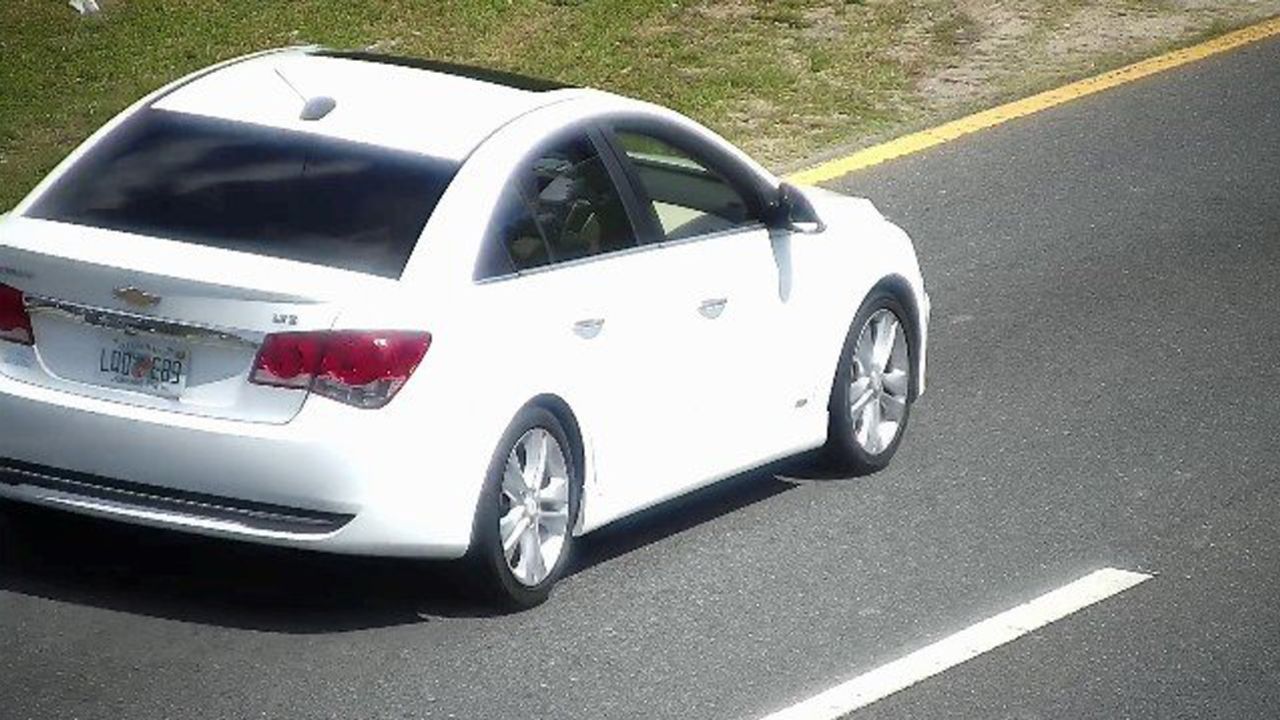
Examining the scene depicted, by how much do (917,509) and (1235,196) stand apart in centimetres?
578

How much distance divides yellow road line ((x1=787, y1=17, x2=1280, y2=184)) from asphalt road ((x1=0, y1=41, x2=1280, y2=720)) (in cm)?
189

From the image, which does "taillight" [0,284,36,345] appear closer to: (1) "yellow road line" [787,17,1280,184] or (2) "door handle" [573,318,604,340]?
(2) "door handle" [573,318,604,340]

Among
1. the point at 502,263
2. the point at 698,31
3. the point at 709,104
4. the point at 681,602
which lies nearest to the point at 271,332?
the point at 502,263

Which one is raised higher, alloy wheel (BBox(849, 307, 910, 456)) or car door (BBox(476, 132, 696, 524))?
car door (BBox(476, 132, 696, 524))

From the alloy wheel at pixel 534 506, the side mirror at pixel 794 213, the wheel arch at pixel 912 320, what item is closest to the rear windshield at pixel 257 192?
the alloy wheel at pixel 534 506

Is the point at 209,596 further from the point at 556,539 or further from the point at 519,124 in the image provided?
the point at 519,124

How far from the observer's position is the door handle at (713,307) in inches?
421

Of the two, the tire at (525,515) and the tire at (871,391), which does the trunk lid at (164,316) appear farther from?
the tire at (871,391)

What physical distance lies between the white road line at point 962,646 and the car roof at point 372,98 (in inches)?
78.1

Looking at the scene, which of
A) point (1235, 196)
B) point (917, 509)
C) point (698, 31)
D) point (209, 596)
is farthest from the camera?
point (698, 31)

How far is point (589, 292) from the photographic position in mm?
10125

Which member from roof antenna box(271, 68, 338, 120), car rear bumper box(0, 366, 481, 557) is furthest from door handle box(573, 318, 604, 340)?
roof antenna box(271, 68, 338, 120)

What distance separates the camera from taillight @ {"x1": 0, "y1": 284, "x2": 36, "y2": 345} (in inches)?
379

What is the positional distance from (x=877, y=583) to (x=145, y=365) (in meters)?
2.41
